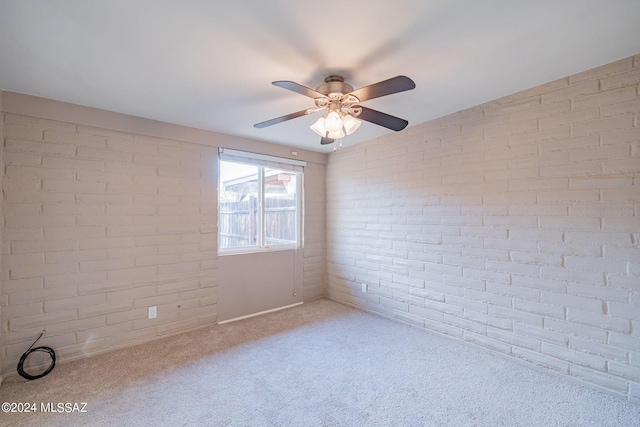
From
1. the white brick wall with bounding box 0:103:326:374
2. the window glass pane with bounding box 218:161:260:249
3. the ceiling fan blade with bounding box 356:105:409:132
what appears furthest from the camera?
the window glass pane with bounding box 218:161:260:249

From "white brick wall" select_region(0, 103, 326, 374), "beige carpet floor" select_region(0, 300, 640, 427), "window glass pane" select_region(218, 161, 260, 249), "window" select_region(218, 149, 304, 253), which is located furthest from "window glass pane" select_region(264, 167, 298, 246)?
"beige carpet floor" select_region(0, 300, 640, 427)

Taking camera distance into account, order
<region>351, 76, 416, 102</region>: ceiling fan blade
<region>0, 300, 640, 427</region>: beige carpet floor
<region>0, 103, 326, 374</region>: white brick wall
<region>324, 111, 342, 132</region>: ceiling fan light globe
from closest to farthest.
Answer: <region>351, 76, 416, 102</region>: ceiling fan blade < <region>0, 300, 640, 427</region>: beige carpet floor < <region>324, 111, 342, 132</region>: ceiling fan light globe < <region>0, 103, 326, 374</region>: white brick wall

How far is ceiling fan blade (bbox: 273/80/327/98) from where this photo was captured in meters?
1.70

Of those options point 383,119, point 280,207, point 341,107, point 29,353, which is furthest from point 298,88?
point 29,353

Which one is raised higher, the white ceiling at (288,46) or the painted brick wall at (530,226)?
the white ceiling at (288,46)

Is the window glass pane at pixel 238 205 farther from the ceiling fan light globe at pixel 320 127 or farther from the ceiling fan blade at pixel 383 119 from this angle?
the ceiling fan blade at pixel 383 119

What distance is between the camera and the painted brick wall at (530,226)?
6.68 feet

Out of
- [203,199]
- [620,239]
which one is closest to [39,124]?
[203,199]

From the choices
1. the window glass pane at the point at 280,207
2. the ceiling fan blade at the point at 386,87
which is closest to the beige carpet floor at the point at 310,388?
the window glass pane at the point at 280,207

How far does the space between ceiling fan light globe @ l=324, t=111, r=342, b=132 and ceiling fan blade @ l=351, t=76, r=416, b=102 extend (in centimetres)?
19

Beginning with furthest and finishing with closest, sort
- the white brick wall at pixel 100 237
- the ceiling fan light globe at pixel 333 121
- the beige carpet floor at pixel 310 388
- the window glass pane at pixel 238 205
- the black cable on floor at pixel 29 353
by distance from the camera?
1. the window glass pane at pixel 238 205
2. the white brick wall at pixel 100 237
3. the black cable on floor at pixel 29 353
4. the ceiling fan light globe at pixel 333 121
5. the beige carpet floor at pixel 310 388

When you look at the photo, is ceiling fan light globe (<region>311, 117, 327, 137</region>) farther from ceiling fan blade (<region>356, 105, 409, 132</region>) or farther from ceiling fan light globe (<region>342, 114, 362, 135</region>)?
ceiling fan blade (<region>356, 105, 409, 132</region>)

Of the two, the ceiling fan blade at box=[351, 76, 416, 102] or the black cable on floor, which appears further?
the black cable on floor

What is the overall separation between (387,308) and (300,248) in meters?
1.54
